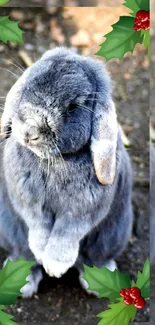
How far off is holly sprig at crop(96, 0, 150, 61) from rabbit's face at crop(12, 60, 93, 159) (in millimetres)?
95

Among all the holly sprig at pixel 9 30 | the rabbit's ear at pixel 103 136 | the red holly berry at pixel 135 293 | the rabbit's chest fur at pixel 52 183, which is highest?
the holly sprig at pixel 9 30

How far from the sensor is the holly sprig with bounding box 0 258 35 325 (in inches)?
50.9

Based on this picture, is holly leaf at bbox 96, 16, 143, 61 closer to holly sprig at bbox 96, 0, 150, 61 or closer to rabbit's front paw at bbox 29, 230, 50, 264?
holly sprig at bbox 96, 0, 150, 61

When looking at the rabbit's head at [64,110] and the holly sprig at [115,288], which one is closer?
the rabbit's head at [64,110]

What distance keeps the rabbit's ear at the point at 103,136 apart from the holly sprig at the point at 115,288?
10.3 inches

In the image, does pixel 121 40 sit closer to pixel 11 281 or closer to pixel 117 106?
Result: pixel 117 106

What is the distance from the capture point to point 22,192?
146cm

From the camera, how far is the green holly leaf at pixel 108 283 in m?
1.31

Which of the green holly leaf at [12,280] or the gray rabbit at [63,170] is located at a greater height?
the gray rabbit at [63,170]

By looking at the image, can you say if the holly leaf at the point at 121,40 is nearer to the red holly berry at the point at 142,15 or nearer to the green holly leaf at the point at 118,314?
the red holly berry at the point at 142,15

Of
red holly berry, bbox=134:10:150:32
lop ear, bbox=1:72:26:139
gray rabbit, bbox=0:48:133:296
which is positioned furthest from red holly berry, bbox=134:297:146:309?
red holly berry, bbox=134:10:150:32

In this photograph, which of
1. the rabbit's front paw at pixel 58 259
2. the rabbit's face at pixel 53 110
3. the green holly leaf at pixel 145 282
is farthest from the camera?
the rabbit's front paw at pixel 58 259

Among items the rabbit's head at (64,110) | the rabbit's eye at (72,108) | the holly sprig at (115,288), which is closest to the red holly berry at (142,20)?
the rabbit's head at (64,110)

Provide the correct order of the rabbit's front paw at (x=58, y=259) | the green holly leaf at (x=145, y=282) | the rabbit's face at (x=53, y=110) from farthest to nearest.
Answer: the rabbit's front paw at (x=58, y=259)
the green holly leaf at (x=145, y=282)
the rabbit's face at (x=53, y=110)
